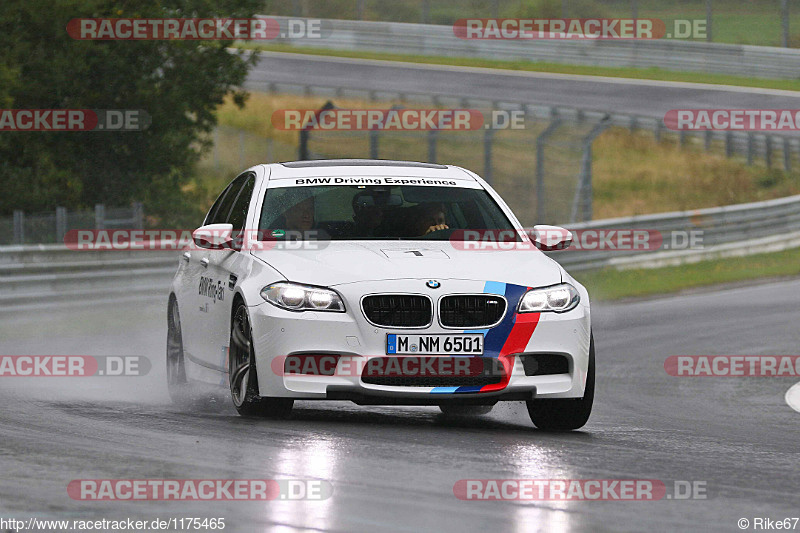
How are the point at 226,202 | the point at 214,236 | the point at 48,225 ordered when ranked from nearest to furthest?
the point at 214,236, the point at 226,202, the point at 48,225

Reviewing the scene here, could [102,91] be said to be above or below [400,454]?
below

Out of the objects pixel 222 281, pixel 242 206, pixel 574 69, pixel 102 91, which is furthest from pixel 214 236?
pixel 574 69

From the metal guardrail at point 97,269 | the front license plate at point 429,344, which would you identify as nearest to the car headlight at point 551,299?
the front license plate at point 429,344

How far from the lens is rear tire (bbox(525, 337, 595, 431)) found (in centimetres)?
910

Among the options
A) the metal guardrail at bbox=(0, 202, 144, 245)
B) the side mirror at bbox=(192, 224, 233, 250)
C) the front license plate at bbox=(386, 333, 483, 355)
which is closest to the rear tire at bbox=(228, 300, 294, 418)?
the side mirror at bbox=(192, 224, 233, 250)

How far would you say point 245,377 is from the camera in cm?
898

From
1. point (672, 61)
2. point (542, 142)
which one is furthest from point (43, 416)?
point (672, 61)

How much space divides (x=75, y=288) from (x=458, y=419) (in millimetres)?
10346

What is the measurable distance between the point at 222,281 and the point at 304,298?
114 centimetres

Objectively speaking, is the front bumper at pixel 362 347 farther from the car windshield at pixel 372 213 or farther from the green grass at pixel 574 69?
the green grass at pixel 574 69

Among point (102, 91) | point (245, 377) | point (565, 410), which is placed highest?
point (245, 377)

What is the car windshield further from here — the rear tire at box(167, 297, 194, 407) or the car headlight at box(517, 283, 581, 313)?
the rear tire at box(167, 297, 194, 407)

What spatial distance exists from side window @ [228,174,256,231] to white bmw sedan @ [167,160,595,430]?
5.6 inches

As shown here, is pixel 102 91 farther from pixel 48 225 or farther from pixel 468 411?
pixel 468 411
